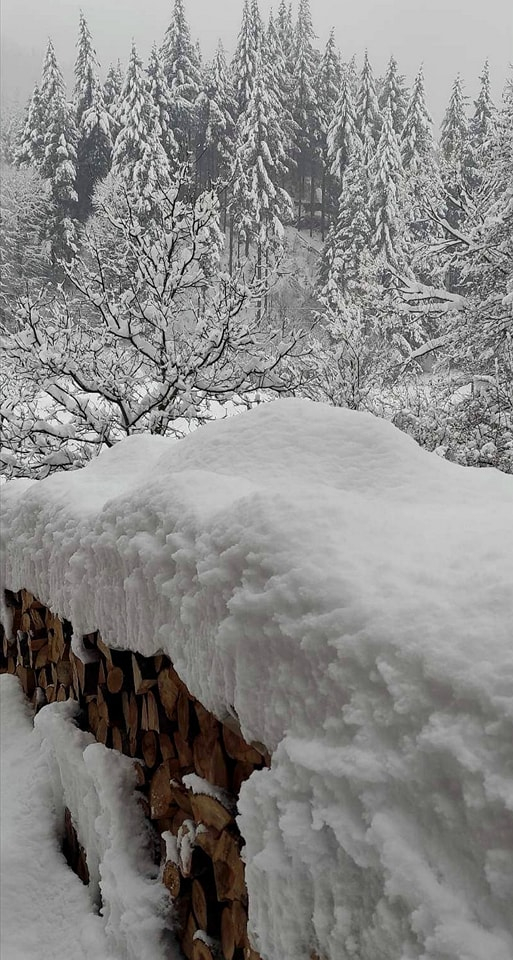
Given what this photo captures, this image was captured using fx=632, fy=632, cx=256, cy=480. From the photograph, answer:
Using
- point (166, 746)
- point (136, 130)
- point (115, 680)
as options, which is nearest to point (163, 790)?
point (166, 746)

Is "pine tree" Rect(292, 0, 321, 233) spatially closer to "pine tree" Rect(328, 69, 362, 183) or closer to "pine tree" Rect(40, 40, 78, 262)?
"pine tree" Rect(328, 69, 362, 183)

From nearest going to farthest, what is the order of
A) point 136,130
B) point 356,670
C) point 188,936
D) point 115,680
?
point 356,670, point 188,936, point 115,680, point 136,130

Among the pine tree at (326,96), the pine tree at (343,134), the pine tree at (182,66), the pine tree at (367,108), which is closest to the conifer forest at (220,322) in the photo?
the pine tree at (182,66)

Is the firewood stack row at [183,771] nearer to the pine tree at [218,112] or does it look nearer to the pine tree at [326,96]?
the pine tree at [218,112]

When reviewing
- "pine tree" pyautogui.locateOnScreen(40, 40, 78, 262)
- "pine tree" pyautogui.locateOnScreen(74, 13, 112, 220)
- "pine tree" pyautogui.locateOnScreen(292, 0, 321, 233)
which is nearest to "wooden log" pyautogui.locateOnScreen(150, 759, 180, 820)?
"pine tree" pyautogui.locateOnScreen(40, 40, 78, 262)

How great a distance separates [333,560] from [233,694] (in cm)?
35

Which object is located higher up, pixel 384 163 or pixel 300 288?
pixel 384 163

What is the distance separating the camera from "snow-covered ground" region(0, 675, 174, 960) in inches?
61.6

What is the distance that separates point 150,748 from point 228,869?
1.64 ft

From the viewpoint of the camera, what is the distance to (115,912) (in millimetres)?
1622

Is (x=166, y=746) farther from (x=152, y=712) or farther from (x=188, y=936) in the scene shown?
(x=188, y=936)

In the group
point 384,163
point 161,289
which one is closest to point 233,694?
point 161,289

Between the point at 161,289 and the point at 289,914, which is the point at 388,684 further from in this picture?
the point at 161,289

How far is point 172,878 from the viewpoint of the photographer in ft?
5.03
